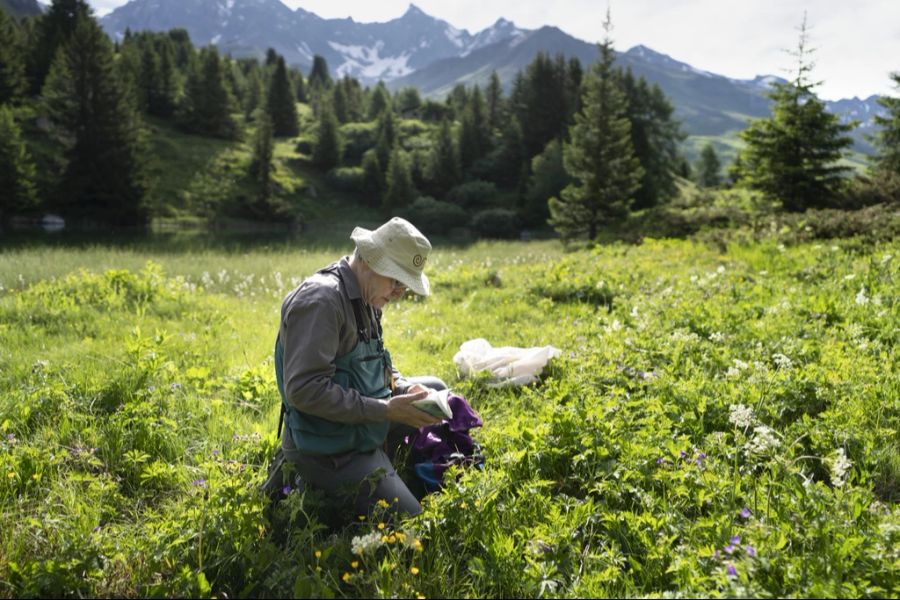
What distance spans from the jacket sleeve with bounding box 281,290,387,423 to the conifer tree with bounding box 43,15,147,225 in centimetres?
4827

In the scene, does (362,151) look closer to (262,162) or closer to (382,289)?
(262,162)

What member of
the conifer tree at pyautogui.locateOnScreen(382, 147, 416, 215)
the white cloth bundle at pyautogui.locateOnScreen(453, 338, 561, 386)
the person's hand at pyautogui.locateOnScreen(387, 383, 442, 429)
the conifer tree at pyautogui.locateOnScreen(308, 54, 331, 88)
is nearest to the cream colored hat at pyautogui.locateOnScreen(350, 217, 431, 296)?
the person's hand at pyautogui.locateOnScreen(387, 383, 442, 429)

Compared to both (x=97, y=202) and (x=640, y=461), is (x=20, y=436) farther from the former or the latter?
(x=97, y=202)

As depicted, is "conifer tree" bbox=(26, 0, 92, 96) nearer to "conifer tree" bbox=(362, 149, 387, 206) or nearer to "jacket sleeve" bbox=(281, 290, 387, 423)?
"conifer tree" bbox=(362, 149, 387, 206)

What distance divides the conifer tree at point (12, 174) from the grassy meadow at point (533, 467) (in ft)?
127

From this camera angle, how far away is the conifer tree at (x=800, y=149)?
1897 centimetres

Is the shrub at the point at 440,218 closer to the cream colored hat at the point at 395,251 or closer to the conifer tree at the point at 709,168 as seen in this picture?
the conifer tree at the point at 709,168

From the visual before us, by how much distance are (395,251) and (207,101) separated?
7658 cm

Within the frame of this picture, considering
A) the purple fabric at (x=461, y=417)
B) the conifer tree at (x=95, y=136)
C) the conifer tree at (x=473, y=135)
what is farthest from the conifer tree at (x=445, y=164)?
the purple fabric at (x=461, y=417)

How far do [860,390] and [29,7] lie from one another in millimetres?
273723

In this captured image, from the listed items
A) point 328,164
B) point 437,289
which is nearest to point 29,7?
point 328,164

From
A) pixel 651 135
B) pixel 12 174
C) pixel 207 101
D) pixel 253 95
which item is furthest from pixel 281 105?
pixel 651 135

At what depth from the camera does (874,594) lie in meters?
2.48

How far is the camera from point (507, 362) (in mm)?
6285
